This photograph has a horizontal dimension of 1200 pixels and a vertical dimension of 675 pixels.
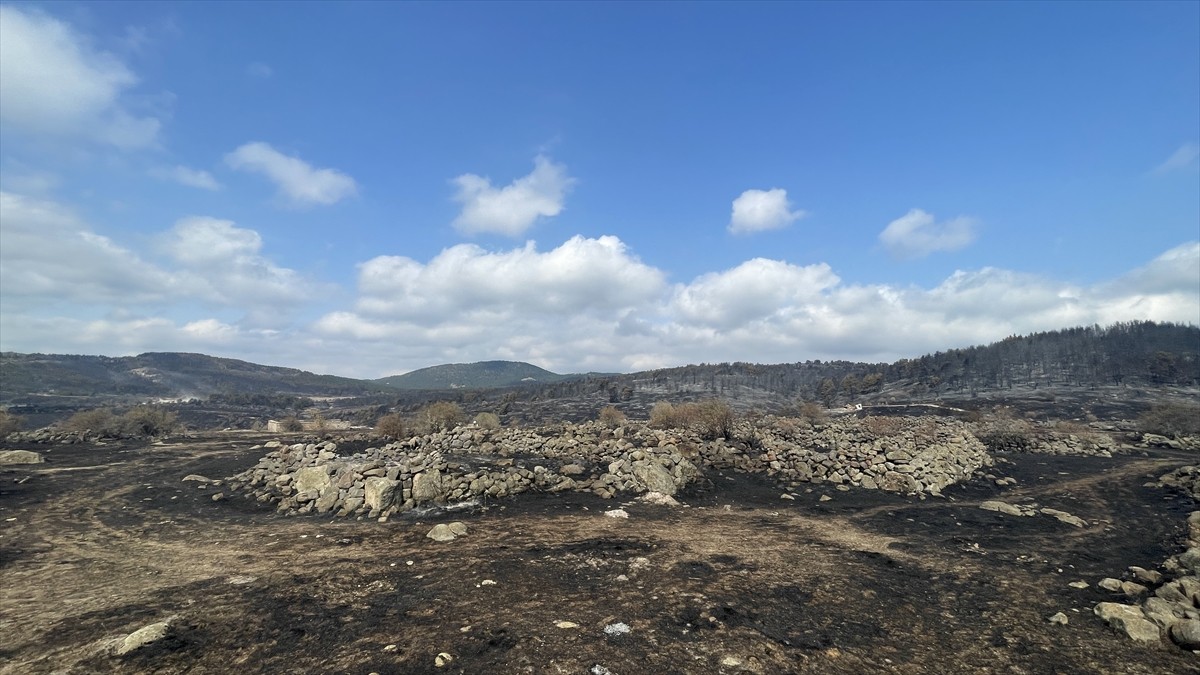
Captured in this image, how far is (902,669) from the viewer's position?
5.87m

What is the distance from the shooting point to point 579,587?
8375 mm

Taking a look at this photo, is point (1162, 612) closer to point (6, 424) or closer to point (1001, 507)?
point (1001, 507)

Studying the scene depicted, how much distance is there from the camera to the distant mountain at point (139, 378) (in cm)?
11481

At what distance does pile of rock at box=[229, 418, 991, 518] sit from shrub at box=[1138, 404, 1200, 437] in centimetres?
2656

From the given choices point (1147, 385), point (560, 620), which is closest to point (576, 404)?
point (560, 620)

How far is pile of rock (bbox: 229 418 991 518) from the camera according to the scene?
15.4 m

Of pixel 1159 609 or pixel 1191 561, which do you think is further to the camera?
pixel 1191 561

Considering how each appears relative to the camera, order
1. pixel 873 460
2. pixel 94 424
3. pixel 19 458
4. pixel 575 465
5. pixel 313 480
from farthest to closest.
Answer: pixel 94 424
pixel 19 458
pixel 873 460
pixel 575 465
pixel 313 480

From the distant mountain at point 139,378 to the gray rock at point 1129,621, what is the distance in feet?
499

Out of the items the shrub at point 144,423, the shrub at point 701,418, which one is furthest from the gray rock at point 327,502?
the shrub at point 144,423

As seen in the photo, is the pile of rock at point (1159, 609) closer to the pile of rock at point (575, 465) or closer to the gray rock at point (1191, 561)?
the gray rock at point (1191, 561)

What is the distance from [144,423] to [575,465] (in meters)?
44.8

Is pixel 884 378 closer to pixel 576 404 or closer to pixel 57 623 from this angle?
pixel 576 404

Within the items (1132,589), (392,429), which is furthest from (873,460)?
(392,429)
